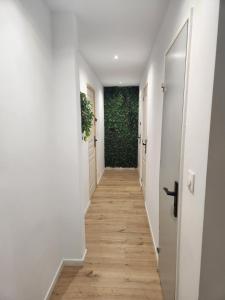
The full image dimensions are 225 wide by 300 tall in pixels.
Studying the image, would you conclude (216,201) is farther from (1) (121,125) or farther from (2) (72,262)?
(1) (121,125)

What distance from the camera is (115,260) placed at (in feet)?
7.38

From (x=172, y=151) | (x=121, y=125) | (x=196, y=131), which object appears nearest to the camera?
(x=196, y=131)

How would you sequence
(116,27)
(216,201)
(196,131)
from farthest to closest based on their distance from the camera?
(116,27) → (196,131) → (216,201)

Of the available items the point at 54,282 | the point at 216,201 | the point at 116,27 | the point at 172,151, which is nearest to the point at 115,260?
the point at 54,282

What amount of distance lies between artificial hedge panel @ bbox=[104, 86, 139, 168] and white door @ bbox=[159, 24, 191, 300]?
14.0ft

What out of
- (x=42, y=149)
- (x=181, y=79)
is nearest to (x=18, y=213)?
(x=42, y=149)

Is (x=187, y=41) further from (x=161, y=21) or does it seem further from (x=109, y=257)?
→ (x=109, y=257)

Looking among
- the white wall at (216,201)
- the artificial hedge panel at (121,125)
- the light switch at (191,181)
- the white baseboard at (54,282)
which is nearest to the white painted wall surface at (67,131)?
the white baseboard at (54,282)

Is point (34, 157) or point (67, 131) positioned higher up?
point (67, 131)

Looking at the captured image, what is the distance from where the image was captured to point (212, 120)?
35.1 inches

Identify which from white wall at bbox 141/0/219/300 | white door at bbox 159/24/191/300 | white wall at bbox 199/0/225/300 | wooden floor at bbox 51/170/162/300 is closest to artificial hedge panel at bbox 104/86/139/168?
wooden floor at bbox 51/170/162/300

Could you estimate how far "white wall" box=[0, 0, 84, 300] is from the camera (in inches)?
46.7

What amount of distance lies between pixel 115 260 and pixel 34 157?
1.50m

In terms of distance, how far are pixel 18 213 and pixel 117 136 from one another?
194 inches
